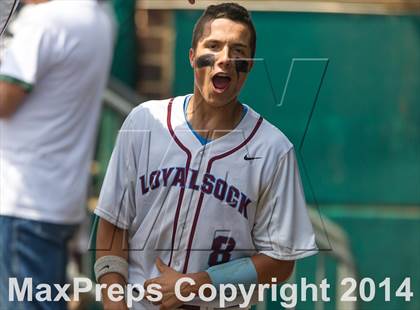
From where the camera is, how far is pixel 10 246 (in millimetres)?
4551

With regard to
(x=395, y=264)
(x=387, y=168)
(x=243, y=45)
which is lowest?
(x=395, y=264)

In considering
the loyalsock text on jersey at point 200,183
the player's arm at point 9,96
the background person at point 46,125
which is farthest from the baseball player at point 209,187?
the player's arm at point 9,96

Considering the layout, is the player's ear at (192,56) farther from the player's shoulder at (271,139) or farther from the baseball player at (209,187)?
the player's shoulder at (271,139)

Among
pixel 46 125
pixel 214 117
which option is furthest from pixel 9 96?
pixel 214 117

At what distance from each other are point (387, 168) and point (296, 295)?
1796 mm

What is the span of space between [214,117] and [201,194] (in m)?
0.22

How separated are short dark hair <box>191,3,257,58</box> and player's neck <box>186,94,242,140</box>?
16 centimetres

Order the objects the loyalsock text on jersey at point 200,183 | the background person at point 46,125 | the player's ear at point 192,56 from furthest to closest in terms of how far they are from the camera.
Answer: the background person at point 46,125 < the player's ear at point 192,56 < the loyalsock text on jersey at point 200,183

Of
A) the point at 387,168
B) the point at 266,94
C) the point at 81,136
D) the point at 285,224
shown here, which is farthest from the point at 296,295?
the point at 387,168

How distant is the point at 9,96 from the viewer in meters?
4.41

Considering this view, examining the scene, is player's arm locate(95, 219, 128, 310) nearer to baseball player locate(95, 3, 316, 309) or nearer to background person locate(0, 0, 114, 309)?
baseball player locate(95, 3, 316, 309)

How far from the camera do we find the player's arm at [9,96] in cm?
439

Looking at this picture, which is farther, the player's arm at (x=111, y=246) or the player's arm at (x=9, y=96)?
the player's arm at (x=9, y=96)

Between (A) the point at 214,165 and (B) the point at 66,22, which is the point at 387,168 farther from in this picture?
(A) the point at 214,165
